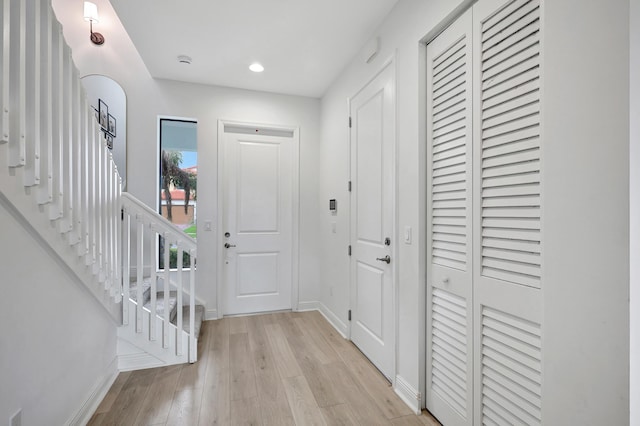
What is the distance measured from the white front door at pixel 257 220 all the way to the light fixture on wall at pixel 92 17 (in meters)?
1.47

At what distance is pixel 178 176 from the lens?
10.9 feet

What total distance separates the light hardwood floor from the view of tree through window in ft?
4.08

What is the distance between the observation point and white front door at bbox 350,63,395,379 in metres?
2.14

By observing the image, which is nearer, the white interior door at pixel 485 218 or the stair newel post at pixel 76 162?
the white interior door at pixel 485 218

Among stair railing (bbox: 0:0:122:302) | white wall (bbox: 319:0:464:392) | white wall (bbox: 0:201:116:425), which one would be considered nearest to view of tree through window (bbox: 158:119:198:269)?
stair railing (bbox: 0:0:122:302)

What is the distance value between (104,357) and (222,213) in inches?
65.5

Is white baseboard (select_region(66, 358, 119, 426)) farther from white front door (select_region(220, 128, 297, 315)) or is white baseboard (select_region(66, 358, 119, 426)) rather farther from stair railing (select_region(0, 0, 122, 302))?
white front door (select_region(220, 128, 297, 315))

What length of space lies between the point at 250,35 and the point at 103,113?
1.78 meters

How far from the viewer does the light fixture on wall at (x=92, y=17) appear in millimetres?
2957

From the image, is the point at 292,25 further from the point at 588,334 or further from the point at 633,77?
the point at 588,334

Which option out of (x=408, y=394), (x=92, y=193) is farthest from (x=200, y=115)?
(x=408, y=394)

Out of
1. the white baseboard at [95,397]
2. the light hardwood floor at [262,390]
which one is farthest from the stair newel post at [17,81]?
the light hardwood floor at [262,390]

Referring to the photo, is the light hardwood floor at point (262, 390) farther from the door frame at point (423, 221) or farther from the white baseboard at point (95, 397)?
the door frame at point (423, 221)

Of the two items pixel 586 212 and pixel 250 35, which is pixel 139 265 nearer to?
pixel 250 35
